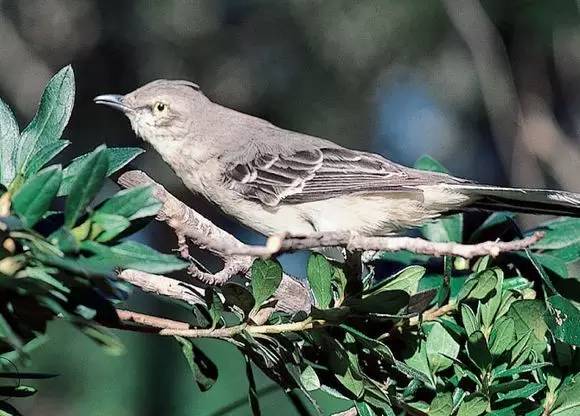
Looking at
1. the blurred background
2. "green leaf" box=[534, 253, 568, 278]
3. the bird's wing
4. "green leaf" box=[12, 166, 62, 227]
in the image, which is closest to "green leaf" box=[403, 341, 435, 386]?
"green leaf" box=[534, 253, 568, 278]

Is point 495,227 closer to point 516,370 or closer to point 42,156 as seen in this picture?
point 516,370

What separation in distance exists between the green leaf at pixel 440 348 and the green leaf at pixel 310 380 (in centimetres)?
18

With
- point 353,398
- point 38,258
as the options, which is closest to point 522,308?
point 353,398

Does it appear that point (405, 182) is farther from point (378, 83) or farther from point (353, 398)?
point (378, 83)

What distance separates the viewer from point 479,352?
1.15 m

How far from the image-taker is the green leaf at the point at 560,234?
159 cm

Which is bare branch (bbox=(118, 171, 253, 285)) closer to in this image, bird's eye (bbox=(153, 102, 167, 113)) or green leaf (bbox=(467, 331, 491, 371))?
green leaf (bbox=(467, 331, 491, 371))

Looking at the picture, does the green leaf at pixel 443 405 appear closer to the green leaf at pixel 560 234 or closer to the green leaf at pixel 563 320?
the green leaf at pixel 563 320

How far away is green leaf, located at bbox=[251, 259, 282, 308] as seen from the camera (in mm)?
1095

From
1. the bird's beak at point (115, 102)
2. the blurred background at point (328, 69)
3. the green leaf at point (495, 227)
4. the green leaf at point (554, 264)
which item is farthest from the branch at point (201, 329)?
the blurred background at point (328, 69)

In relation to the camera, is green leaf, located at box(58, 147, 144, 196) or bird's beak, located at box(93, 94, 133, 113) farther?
bird's beak, located at box(93, 94, 133, 113)

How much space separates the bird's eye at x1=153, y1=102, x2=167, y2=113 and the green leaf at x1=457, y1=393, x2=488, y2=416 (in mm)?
1577

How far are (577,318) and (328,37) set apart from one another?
4636 millimetres

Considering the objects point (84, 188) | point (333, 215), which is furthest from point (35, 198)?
point (333, 215)
